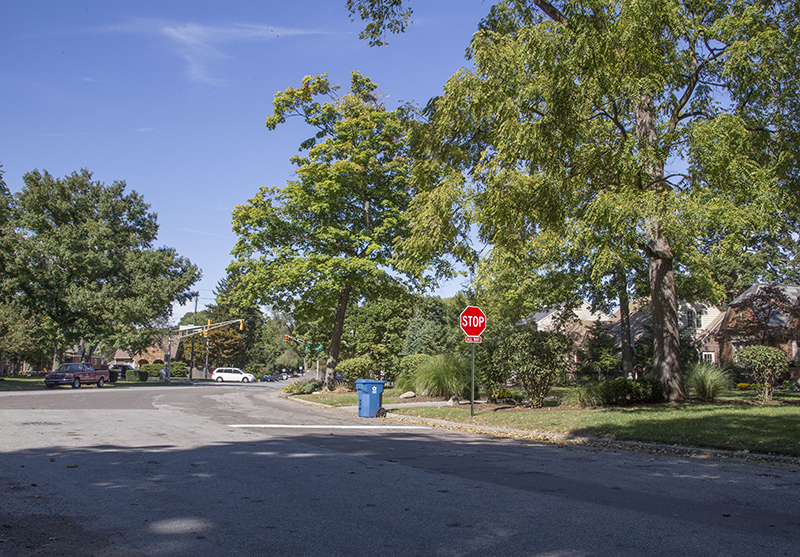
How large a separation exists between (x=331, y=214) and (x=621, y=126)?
16542 mm

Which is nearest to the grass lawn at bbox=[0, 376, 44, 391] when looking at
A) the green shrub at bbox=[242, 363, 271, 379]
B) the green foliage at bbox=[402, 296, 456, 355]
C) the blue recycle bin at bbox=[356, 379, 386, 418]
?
the blue recycle bin at bbox=[356, 379, 386, 418]

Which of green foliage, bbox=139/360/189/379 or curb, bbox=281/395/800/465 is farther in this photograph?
green foliage, bbox=139/360/189/379

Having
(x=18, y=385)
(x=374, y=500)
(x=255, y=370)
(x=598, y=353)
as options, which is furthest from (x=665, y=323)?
Result: (x=255, y=370)

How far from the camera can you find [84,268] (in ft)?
155

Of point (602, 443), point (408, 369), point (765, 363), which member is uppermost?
point (765, 363)

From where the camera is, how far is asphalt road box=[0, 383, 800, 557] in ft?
14.8

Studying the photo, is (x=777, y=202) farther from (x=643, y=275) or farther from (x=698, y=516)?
(x=643, y=275)

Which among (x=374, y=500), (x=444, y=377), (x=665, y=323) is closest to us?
(x=374, y=500)

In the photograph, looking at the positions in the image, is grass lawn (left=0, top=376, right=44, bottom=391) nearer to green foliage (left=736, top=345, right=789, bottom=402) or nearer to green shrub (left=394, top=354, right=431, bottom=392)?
green shrub (left=394, top=354, right=431, bottom=392)

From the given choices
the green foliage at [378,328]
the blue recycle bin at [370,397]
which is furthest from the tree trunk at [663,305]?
the green foliage at [378,328]

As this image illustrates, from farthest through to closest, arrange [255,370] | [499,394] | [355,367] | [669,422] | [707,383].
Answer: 1. [255,370]
2. [355,367]
3. [499,394]
4. [707,383]
5. [669,422]

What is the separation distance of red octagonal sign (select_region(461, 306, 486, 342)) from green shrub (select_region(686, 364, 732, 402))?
24.1 ft

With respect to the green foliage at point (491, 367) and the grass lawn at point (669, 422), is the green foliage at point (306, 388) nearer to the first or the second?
the green foliage at point (491, 367)

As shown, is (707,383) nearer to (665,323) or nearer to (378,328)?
(665,323)
